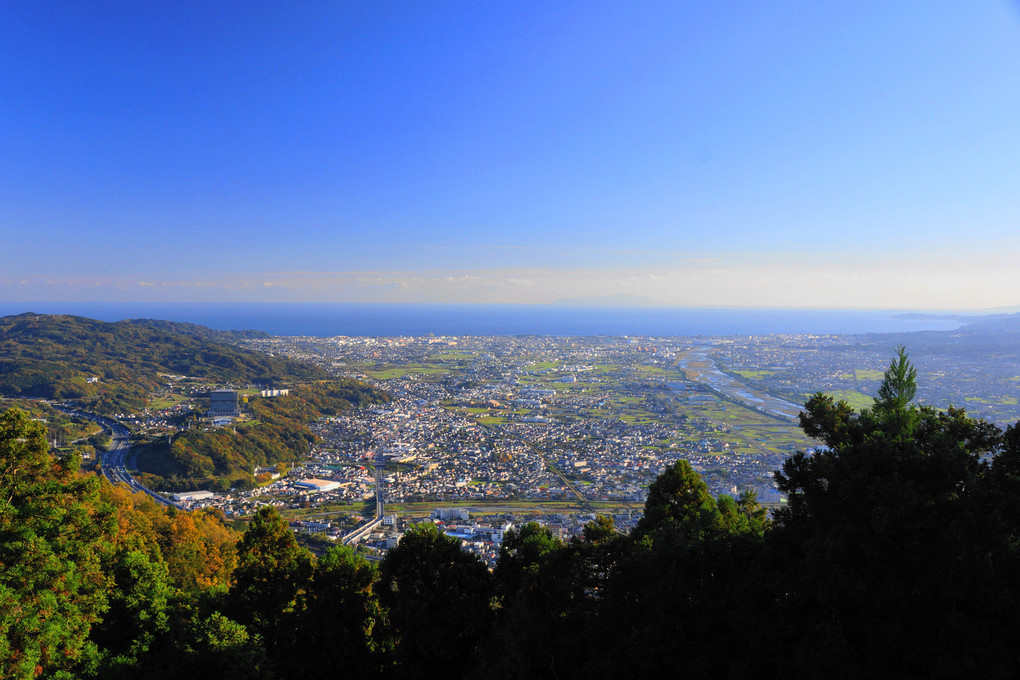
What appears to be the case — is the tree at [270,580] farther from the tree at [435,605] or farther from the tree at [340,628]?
the tree at [435,605]

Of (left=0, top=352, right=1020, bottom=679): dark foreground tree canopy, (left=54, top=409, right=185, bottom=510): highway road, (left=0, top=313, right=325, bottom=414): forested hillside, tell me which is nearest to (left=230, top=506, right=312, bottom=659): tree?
(left=0, top=352, right=1020, bottom=679): dark foreground tree canopy

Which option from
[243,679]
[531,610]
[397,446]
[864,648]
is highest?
[864,648]

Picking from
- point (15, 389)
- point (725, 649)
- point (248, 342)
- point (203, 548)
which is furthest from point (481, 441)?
point (248, 342)

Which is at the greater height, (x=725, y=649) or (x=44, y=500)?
(x=44, y=500)

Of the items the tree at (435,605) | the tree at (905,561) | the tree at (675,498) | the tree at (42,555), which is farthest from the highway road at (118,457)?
the tree at (905,561)

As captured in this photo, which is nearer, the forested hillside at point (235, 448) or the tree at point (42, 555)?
the tree at point (42, 555)

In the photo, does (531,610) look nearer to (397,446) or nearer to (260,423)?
(397,446)

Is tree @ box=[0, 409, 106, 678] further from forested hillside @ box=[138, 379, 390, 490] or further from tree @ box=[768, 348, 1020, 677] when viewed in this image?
forested hillside @ box=[138, 379, 390, 490]
